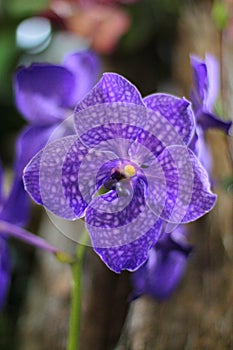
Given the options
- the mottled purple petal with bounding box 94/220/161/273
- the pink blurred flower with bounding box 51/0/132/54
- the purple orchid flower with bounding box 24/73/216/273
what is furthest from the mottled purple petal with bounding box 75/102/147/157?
the pink blurred flower with bounding box 51/0/132/54

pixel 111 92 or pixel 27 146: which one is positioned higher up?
pixel 111 92

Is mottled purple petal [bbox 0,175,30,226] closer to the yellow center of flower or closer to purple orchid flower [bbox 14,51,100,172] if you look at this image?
purple orchid flower [bbox 14,51,100,172]

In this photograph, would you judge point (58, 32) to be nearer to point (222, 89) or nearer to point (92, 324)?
point (222, 89)

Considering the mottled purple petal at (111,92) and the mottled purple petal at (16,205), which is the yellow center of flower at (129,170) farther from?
the mottled purple petal at (16,205)

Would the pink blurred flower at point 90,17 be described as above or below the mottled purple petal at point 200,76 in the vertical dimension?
below

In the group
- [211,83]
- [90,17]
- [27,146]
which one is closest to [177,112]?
[211,83]

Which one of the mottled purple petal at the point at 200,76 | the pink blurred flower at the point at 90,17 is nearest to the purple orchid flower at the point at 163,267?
the mottled purple petal at the point at 200,76

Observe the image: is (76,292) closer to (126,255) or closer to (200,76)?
(126,255)
